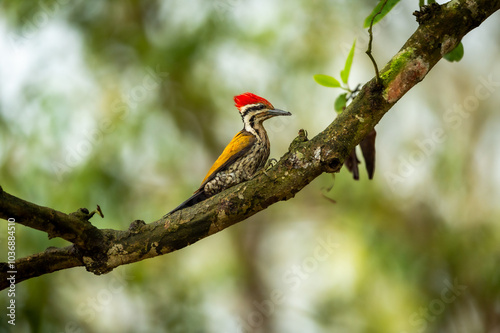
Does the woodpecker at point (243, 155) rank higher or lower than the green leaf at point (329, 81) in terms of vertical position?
higher

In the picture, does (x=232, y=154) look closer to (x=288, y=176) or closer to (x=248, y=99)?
(x=248, y=99)

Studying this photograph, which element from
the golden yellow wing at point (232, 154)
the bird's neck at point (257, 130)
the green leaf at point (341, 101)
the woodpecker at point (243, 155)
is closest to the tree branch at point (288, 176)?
the green leaf at point (341, 101)

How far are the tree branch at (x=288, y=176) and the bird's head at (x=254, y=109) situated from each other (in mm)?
1465

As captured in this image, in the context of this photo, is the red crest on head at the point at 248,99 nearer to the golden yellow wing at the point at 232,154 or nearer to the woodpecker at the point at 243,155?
the woodpecker at the point at 243,155

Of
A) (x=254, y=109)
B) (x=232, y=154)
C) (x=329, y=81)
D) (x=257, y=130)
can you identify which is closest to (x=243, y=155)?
(x=232, y=154)

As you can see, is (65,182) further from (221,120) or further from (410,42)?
(410,42)

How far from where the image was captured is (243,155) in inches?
154

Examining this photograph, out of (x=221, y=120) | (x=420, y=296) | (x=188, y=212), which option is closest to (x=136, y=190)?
(x=221, y=120)

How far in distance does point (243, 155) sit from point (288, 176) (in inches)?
54.6

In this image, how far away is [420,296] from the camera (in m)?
6.55

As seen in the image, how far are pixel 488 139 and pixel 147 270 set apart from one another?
4.90 metres

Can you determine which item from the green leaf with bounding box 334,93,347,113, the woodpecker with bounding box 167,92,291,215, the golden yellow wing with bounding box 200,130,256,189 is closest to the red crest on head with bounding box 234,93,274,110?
the woodpecker with bounding box 167,92,291,215

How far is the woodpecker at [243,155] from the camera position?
380 centimetres

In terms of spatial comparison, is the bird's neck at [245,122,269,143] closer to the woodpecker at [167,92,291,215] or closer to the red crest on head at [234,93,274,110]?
the woodpecker at [167,92,291,215]
